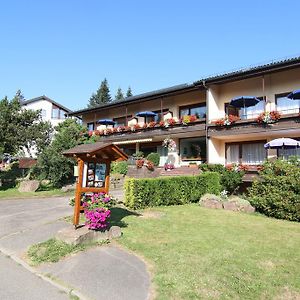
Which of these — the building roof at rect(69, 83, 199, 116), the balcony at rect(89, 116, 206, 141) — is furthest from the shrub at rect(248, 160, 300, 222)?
the building roof at rect(69, 83, 199, 116)

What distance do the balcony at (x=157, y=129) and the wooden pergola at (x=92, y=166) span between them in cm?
1465

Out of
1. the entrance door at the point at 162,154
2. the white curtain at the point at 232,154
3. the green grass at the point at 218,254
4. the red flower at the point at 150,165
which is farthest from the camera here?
the entrance door at the point at 162,154

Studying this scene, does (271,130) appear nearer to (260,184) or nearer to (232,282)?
(260,184)

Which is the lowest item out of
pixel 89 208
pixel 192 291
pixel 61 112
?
pixel 192 291

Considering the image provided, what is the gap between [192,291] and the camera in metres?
5.86

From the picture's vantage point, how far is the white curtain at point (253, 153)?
23031mm

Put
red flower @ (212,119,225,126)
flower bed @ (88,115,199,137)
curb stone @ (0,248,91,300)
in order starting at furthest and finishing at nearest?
flower bed @ (88,115,199,137) → red flower @ (212,119,225,126) → curb stone @ (0,248,91,300)

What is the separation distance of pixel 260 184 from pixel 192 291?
10527 millimetres

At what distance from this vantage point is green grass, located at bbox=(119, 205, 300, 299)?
5996 millimetres

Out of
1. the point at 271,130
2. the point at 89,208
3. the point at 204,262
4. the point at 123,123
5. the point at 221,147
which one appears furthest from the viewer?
the point at 123,123

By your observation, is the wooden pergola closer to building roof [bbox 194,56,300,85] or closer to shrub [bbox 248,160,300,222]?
shrub [bbox 248,160,300,222]

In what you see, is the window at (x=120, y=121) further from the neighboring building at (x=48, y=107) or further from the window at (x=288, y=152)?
the neighboring building at (x=48, y=107)

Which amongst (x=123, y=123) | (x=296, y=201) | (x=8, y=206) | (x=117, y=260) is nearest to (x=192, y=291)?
(x=117, y=260)

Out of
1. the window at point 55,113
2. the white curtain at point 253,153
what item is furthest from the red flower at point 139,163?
the window at point 55,113
